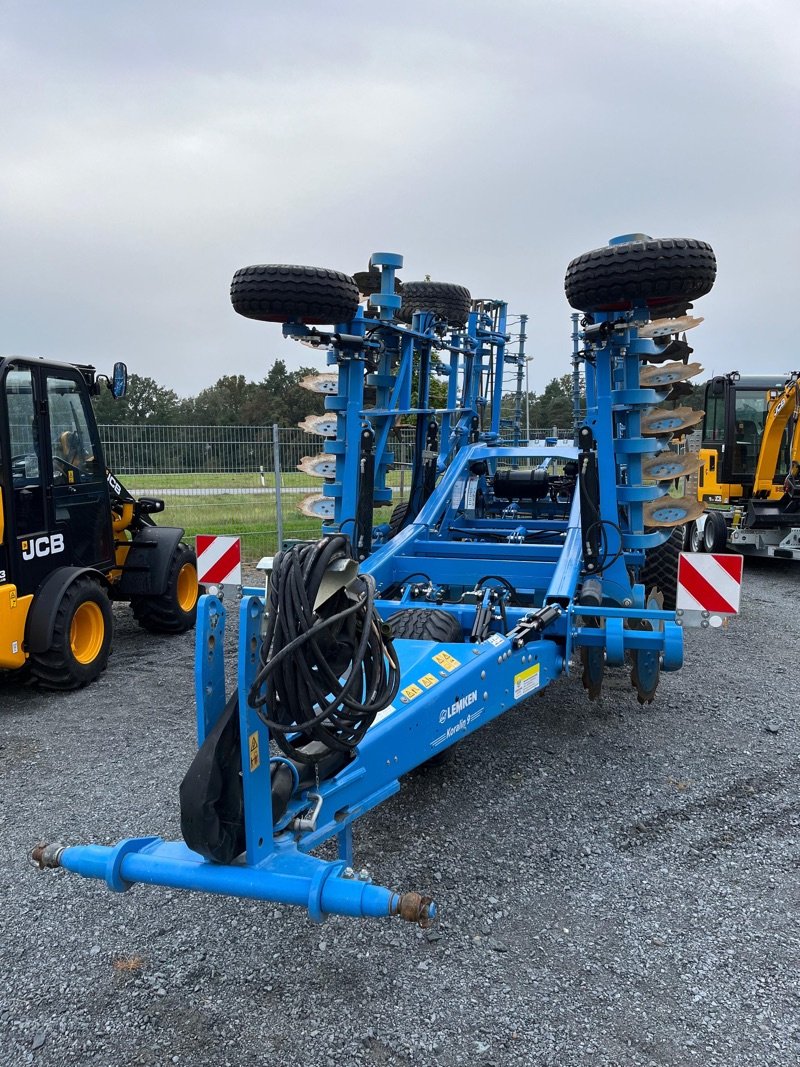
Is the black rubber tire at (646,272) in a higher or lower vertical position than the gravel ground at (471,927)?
higher

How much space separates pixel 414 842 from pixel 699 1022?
1307 mm

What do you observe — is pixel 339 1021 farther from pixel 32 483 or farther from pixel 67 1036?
pixel 32 483

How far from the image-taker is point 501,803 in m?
3.83

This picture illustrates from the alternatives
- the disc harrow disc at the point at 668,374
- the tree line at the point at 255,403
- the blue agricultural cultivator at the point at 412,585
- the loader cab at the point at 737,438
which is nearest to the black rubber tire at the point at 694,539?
the loader cab at the point at 737,438

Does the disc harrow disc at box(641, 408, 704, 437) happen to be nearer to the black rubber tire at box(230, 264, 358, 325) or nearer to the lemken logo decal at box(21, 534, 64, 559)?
the black rubber tire at box(230, 264, 358, 325)

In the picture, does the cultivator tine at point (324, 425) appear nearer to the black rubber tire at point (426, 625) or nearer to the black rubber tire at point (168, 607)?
the black rubber tire at point (426, 625)

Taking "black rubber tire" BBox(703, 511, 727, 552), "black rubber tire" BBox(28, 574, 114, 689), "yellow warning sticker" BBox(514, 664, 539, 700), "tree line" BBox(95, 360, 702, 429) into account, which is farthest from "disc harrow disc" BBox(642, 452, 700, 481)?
"tree line" BBox(95, 360, 702, 429)

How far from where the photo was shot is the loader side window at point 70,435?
5.72 m

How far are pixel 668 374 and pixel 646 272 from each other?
1336 millimetres

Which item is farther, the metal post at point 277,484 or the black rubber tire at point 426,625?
the metal post at point 277,484

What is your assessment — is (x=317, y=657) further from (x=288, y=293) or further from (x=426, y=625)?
(x=288, y=293)

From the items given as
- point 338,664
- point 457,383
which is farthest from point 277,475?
point 338,664

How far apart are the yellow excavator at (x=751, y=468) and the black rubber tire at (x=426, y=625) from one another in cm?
746

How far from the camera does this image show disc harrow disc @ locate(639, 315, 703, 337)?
4996 mm
